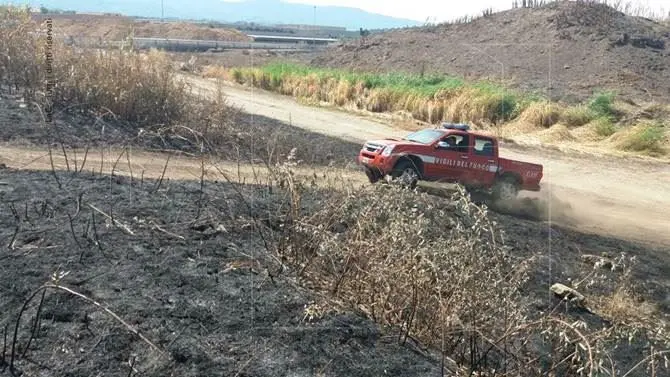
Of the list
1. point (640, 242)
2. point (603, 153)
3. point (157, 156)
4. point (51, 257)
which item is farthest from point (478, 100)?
point (51, 257)

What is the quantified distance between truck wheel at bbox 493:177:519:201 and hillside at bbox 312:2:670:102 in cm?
1835

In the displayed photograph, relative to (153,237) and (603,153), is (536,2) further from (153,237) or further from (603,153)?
(153,237)

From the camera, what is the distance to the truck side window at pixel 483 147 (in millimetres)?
15305

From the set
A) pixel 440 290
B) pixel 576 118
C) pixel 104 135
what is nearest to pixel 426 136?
pixel 104 135

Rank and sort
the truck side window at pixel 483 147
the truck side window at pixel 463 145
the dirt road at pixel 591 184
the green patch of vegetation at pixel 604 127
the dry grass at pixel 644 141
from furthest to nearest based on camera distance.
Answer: the green patch of vegetation at pixel 604 127 → the dry grass at pixel 644 141 → the dirt road at pixel 591 184 → the truck side window at pixel 483 147 → the truck side window at pixel 463 145

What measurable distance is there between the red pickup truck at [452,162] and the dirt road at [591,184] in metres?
1.17

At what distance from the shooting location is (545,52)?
135 ft

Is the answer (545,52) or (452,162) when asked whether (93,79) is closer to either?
(452,162)

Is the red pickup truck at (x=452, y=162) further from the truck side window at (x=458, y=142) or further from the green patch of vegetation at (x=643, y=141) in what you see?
the green patch of vegetation at (x=643, y=141)

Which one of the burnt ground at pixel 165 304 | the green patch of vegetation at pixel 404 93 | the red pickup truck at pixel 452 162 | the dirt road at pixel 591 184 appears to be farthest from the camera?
the green patch of vegetation at pixel 404 93

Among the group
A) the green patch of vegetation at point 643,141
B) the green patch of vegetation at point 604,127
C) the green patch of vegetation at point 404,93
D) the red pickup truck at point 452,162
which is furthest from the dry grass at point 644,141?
the red pickup truck at point 452,162

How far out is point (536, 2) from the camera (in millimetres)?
51656

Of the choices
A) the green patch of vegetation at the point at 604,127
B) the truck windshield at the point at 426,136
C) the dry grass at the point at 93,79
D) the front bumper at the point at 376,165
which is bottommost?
the green patch of vegetation at the point at 604,127

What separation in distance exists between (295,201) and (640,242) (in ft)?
32.8
